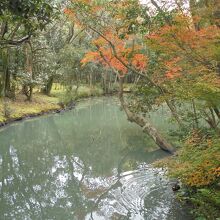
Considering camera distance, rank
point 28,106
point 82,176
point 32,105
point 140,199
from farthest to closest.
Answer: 1. point 32,105
2. point 28,106
3. point 82,176
4. point 140,199

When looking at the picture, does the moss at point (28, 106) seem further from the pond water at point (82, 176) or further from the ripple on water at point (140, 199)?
the ripple on water at point (140, 199)

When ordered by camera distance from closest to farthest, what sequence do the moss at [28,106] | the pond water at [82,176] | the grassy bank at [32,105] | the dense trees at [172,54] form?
the dense trees at [172,54], the pond water at [82,176], the grassy bank at [32,105], the moss at [28,106]

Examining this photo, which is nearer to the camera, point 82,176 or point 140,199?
point 140,199

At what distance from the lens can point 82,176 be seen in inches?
511

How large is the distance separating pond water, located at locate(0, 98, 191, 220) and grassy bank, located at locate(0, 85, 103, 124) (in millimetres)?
1776

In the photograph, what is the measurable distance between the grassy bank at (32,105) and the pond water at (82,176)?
1.78m

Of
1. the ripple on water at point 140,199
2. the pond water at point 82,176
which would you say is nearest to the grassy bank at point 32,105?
the pond water at point 82,176

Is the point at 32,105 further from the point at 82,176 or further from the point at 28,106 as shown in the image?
the point at 82,176

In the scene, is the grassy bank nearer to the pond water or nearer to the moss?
the moss

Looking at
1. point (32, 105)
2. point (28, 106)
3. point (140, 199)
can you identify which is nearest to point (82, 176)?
point (140, 199)

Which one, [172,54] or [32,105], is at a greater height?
[172,54]

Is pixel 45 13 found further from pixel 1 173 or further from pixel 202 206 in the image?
pixel 1 173

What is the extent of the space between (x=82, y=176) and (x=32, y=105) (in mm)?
18068

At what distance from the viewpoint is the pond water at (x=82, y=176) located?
372 inches
